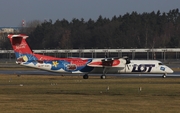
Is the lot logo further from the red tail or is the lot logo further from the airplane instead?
the red tail

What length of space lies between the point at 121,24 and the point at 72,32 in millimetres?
15378

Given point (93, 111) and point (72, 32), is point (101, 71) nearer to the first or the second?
point (93, 111)

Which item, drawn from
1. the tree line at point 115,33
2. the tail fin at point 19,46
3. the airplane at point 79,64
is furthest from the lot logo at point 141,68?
the tree line at point 115,33

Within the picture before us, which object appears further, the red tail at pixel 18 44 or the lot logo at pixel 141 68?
the lot logo at pixel 141 68

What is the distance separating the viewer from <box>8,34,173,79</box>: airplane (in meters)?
70.4

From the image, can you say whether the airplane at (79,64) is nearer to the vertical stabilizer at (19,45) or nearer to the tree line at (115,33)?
the vertical stabilizer at (19,45)

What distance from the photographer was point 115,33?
166 meters

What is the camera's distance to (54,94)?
42781 millimetres

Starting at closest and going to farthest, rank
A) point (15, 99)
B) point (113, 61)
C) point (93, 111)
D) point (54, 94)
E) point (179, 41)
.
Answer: point (93, 111) → point (15, 99) → point (54, 94) → point (113, 61) → point (179, 41)

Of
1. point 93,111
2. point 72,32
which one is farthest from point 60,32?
point 93,111

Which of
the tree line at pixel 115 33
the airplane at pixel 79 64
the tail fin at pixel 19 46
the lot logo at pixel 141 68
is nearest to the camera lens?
the airplane at pixel 79 64

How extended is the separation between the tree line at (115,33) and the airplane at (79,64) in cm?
7634

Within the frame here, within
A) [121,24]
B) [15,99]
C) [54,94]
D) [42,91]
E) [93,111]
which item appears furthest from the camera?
[121,24]

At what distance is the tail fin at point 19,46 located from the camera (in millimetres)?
70875
